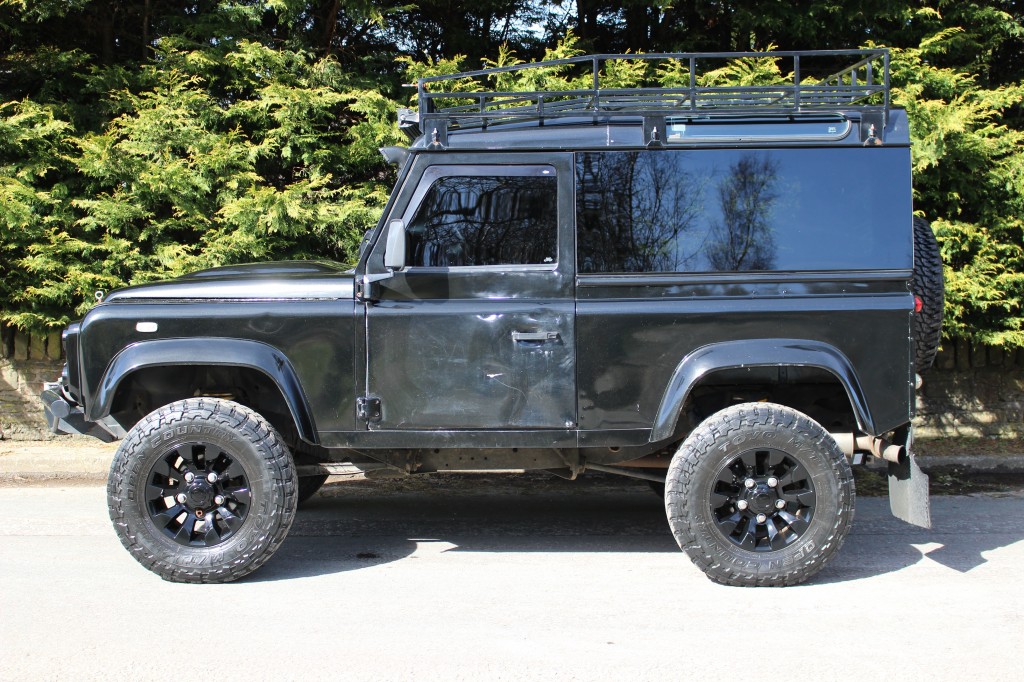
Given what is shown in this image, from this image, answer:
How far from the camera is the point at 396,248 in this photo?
4367 mm

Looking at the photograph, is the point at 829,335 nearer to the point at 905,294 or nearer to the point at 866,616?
the point at 905,294

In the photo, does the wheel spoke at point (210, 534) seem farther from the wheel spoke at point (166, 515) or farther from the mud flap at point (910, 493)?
the mud flap at point (910, 493)

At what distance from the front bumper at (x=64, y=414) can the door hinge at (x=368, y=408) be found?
144 centimetres

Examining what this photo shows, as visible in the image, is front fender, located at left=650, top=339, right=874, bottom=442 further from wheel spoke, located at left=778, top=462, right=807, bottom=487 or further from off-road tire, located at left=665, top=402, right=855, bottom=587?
wheel spoke, located at left=778, top=462, right=807, bottom=487

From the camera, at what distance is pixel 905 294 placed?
14.4 feet

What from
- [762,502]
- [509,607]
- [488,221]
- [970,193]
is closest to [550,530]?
[509,607]

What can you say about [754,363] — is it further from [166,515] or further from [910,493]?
[166,515]

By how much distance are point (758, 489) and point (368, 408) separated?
2.05 metres

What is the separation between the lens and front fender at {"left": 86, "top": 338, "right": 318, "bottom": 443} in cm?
439

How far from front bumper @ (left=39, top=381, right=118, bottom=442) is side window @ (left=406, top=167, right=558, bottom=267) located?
2.02 metres

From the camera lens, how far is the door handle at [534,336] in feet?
14.6

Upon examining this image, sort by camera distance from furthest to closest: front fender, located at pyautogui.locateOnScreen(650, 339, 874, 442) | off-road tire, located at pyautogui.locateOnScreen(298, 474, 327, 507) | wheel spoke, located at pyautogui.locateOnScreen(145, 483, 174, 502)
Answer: off-road tire, located at pyautogui.locateOnScreen(298, 474, 327, 507) → wheel spoke, located at pyautogui.locateOnScreen(145, 483, 174, 502) → front fender, located at pyautogui.locateOnScreen(650, 339, 874, 442)

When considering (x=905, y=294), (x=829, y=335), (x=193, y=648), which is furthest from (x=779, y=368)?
(x=193, y=648)

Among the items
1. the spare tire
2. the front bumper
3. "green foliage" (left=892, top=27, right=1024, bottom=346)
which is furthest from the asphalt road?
"green foliage" (left=892, top=27, right=1024, bottom=346)
